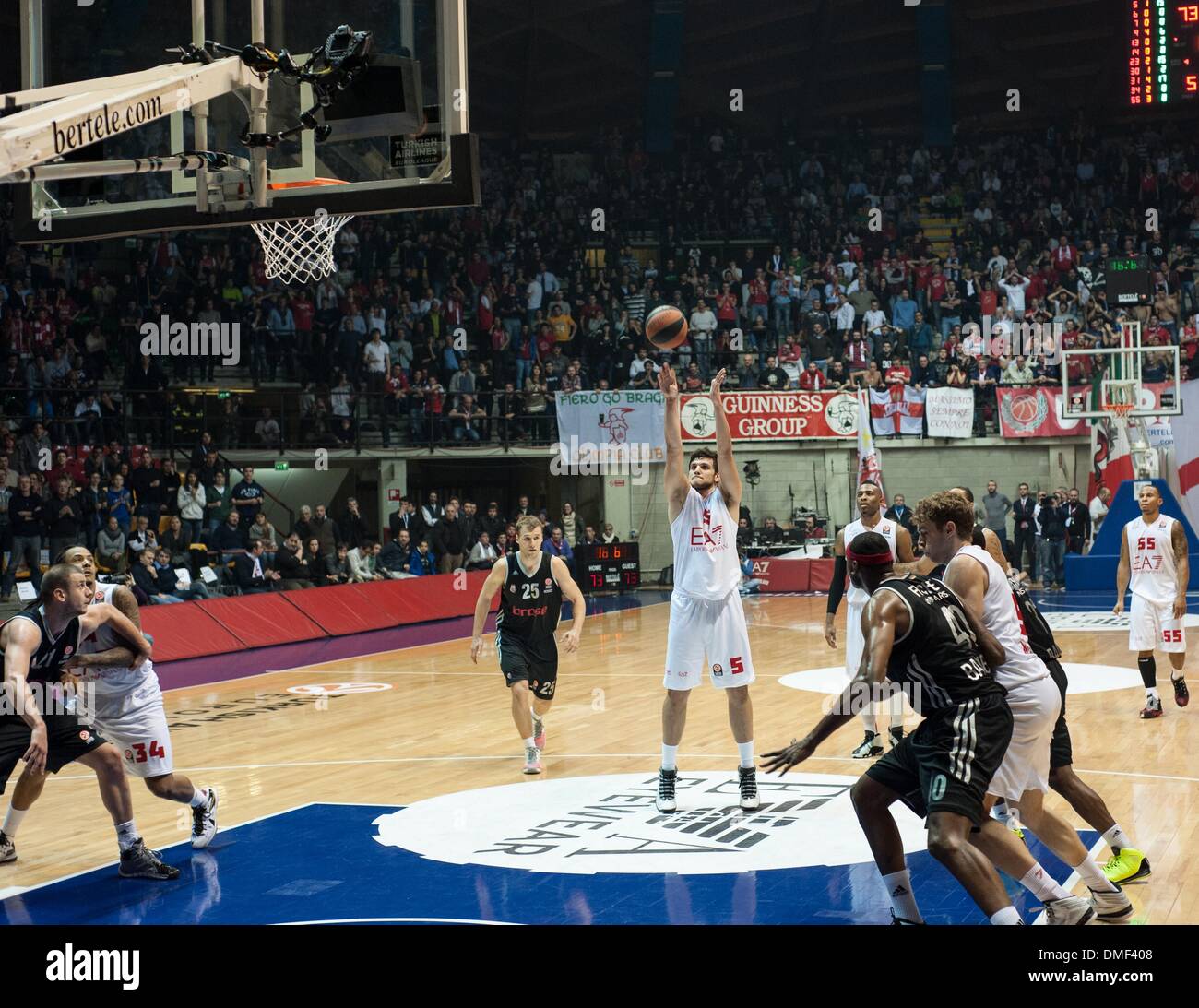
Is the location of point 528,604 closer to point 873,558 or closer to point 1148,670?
point 873,558

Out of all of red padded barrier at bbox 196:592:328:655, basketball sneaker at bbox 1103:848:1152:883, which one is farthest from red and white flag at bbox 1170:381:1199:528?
basketball sneaker at bbox 1103:848:1152:883

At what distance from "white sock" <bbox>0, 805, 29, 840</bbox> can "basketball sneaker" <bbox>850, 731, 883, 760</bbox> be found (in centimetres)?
540

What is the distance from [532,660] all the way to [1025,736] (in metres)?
4.45

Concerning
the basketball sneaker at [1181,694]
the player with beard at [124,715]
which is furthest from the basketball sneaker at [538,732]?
the basketball sneaker at [1181,694]

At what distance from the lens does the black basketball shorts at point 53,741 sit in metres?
6.71

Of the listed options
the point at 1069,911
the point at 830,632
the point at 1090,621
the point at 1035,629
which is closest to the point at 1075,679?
the point at 830,632

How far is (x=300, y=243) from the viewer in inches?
383

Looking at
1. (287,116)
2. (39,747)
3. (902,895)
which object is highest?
(287,116)

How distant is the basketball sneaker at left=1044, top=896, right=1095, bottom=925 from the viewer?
520 centimetres

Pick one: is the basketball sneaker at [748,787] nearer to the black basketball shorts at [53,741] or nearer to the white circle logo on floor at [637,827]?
the white circle logo on floor at [637,827]

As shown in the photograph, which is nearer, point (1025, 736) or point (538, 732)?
point (1025, 736)

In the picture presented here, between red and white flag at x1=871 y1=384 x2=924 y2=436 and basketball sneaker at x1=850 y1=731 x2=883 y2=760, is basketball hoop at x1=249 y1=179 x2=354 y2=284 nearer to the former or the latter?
basketball sneaker at x1=850 y1=731 x2=883 y2=760

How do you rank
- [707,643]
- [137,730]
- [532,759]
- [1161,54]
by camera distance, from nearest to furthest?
1. [137,730]
2. [707,643]
3. [532,759]
4. [1161,54]

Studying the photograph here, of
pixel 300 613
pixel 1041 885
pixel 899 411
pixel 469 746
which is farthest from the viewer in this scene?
pixel 899 411
